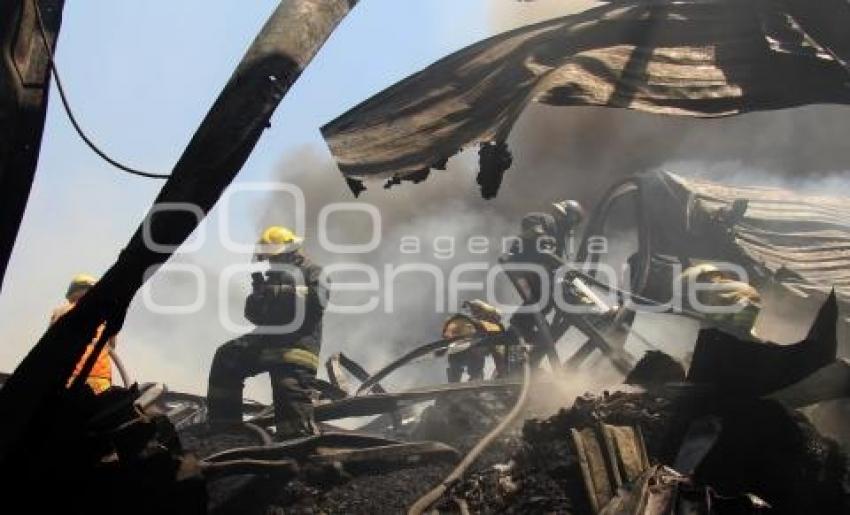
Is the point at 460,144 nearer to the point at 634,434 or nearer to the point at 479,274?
the point at 634,434

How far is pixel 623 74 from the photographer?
399 centimetres

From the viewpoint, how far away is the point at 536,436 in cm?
529

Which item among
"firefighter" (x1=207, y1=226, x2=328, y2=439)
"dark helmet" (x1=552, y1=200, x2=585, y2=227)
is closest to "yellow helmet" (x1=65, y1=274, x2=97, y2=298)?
"firefighter" (x1=207, y1=226, x2=328, y2=439)

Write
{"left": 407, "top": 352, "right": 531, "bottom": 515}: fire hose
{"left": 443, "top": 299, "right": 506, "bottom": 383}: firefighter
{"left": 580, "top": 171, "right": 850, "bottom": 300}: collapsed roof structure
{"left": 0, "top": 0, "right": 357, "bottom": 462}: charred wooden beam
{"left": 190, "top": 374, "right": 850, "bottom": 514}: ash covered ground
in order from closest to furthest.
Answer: {"left": 0, "top": 0, "right": 357, "bottom": 462}: charred wooden beam → {"left": 190, "top": 374, "right": 850, "bottom": 514}: ash covered ground → {"left": 407, "top": 352, "right": 531, "bottom": 515}: fire hose → {"left": 443, "top": 299, "right": 506, "bottom": 383}: firefighter → {"left": 580, "top": 171, "right": 850, "bottom": 300}: collapsed roof structure

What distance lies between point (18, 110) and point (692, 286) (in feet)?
18.4

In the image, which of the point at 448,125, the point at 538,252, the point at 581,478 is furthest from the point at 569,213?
the point at 448,125

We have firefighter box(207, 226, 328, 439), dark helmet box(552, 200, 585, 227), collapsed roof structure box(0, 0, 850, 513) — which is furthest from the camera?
dark helmet box(552, 200, 585, 227)

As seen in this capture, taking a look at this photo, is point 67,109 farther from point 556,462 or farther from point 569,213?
point 569,213

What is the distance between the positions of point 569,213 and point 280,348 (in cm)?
491

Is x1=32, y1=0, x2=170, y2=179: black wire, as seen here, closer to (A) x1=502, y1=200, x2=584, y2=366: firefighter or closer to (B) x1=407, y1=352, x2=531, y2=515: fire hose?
(B) x1=407, y1=352, x2=531, y2=515: fire hose

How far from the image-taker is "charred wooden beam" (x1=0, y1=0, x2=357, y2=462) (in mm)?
2857

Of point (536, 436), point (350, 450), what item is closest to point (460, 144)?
point (536, 436)

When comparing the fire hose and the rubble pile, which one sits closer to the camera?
the rubble pile

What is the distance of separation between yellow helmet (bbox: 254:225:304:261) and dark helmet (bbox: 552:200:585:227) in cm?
381
